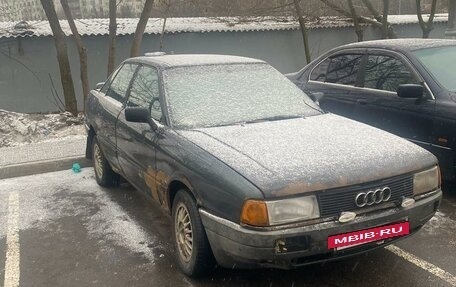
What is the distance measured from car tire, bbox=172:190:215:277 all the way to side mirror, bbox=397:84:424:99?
2.70m

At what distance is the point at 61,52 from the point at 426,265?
7.76 metres

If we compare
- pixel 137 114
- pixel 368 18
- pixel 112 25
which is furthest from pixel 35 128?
pixel 368 18

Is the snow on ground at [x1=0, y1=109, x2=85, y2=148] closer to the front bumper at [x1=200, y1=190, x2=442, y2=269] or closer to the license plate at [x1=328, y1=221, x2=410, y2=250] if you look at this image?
the front bumper at [x1=200, y1=190, x2=442, y2=269]

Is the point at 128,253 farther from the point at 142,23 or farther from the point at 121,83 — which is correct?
the point at 142,23

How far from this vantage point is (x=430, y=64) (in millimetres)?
4969

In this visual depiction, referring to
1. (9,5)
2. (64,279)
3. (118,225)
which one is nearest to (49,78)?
(9,5)

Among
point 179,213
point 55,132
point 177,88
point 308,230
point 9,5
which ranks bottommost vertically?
point 55,132

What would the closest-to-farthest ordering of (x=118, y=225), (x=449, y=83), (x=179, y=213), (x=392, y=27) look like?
1. (x=179, y=213)
2. (x=118, y=225)
3. (x=449, y=83)
4. (x=392, y=27)

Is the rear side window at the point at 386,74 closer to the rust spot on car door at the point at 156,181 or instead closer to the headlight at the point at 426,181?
the headlight at the point at 426,181

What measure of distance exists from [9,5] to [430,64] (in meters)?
9.73

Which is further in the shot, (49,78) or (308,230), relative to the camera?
A: (49,78)

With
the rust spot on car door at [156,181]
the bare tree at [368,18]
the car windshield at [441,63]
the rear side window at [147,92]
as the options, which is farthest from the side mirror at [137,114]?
the bare tree at [368,18]

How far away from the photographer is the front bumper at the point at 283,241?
274 cm

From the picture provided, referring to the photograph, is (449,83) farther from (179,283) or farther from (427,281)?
(179,283)
